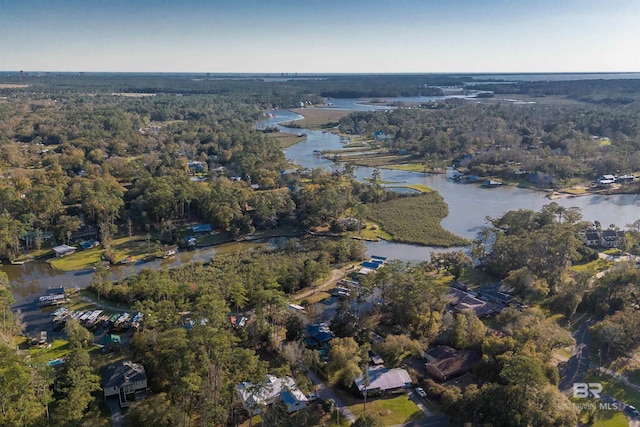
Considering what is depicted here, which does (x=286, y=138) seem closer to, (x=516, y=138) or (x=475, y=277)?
(x=516, y=138)

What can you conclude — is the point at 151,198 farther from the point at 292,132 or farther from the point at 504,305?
the point at 292,132

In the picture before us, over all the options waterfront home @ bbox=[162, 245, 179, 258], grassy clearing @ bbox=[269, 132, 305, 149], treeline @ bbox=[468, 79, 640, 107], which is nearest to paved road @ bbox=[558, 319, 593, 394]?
waterfront home @ bbox=[162, 245, 179, 258]

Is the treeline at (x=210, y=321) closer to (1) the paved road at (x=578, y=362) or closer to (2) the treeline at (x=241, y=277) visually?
(2) the treeline at (x=241, y=277)

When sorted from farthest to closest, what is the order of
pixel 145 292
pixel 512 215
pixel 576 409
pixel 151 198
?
pixel 151 198, pixel 512 215, pixel 145 292, pixel 576 409

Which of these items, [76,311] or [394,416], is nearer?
[394,416]

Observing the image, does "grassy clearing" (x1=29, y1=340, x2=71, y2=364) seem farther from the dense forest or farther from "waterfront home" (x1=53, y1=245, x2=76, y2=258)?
"waterfront home" (x1=53, y1=245, x2=76, y2=258)

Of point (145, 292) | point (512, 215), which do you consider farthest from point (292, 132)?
point (145, 292)
